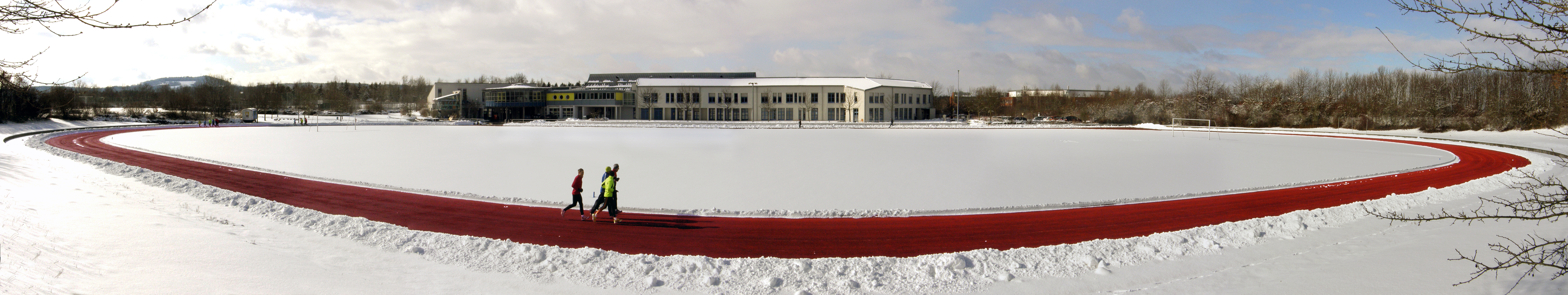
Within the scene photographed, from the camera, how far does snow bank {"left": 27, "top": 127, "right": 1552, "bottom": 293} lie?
921 cm

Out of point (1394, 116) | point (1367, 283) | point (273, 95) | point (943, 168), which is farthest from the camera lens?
point (273, 95)

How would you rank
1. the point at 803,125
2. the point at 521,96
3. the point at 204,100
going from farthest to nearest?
the point at 521,96 < the point at 204,100 < the point at 803,125

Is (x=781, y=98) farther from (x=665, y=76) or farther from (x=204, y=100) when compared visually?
(x=204, y=100)

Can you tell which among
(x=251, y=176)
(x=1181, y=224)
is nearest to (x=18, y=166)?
(x=251, y=176)

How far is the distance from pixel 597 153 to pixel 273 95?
124524 mm

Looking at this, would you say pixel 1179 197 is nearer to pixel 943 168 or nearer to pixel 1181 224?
pixel 1181 224

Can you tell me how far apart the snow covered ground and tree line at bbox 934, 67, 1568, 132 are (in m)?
11.8

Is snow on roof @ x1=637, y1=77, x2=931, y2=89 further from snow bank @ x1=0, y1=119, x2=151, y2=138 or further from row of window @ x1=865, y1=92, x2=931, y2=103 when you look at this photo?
snow bank @ x1=0, y1=119, x2=151, y2=138

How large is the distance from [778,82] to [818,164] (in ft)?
247

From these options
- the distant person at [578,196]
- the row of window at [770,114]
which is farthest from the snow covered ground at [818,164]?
the row of window at [770,114]

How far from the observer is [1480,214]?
13.6 m

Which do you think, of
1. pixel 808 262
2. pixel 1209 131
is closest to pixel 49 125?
pixel 808 262

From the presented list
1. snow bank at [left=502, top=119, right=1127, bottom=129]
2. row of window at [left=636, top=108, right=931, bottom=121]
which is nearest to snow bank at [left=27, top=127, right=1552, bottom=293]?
snow bank at [left=502, top=119, right=1127, bottom=129]

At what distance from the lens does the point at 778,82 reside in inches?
3964
